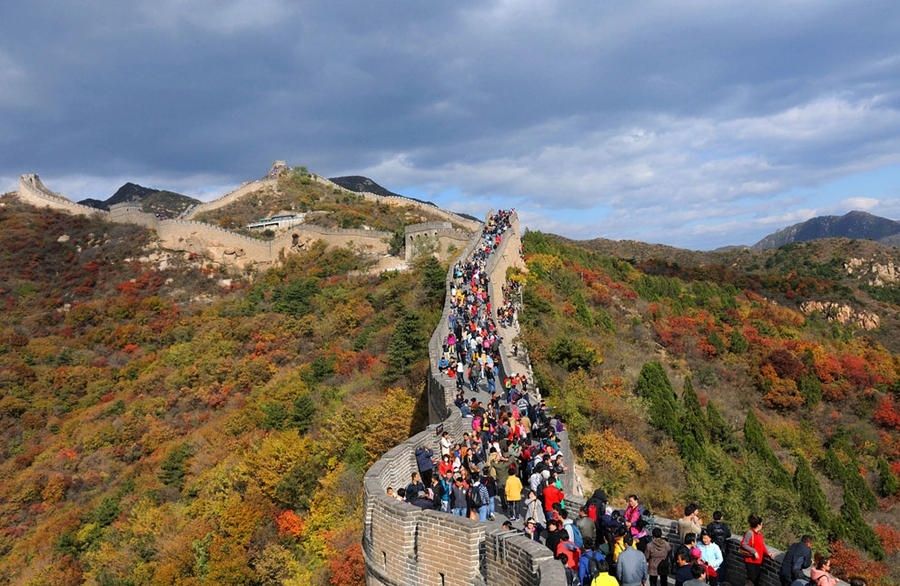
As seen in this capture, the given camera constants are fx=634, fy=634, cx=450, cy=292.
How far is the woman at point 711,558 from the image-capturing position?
6.38 meters

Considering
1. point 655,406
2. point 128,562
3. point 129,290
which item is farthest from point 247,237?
point 655,406

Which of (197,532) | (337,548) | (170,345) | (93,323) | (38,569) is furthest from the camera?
(93,323)

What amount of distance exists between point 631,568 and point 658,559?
74 cm

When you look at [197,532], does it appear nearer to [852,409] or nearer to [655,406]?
[655,406]

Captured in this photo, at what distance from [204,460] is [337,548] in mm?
13982

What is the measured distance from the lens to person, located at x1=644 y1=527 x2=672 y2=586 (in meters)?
6.65

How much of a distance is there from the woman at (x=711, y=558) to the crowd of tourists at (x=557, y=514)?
0.4 inches

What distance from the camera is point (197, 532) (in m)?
20.3

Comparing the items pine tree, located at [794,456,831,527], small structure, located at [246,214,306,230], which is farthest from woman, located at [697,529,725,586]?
small structure, located at [246,214,306,230]

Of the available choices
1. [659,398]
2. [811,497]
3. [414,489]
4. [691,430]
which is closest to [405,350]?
[659,398]

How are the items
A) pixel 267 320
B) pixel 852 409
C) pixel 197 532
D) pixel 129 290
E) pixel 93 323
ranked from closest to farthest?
pixel 197 532 → pixel 852 409 → pixel 267 320 → pixel 93 323 → pixel 129 290

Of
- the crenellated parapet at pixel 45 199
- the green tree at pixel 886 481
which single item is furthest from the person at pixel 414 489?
the crenellated parapet at pixel 45 199

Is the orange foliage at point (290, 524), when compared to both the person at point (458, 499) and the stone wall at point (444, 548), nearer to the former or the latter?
the stone wall at point (444, 548)

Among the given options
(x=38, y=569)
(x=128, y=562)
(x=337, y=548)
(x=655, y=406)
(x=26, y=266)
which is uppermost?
(x=26, y=266)
